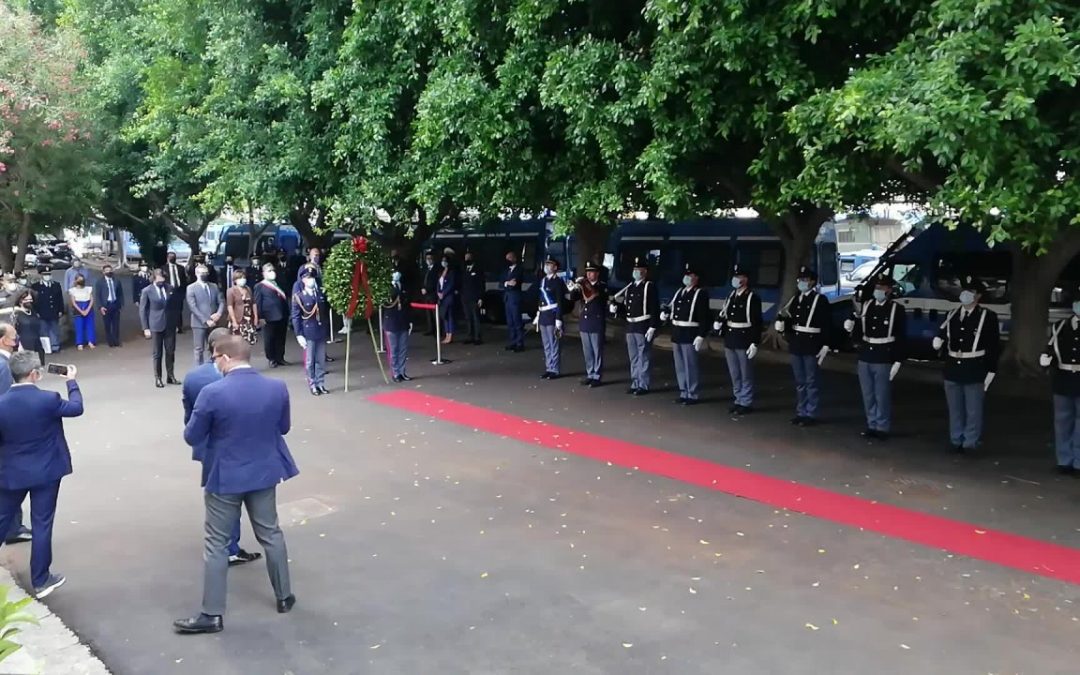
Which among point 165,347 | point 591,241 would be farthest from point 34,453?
point 591,241

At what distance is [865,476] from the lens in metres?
8.75

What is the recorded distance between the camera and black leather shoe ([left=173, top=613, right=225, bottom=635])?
554cm

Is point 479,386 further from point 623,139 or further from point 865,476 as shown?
point 865,476

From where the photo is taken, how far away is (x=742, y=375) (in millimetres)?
11523

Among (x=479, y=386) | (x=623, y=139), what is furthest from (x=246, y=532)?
(x=479, y=386)

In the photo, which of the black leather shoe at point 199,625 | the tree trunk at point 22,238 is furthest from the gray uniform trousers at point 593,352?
the tree trunk at point 22,238

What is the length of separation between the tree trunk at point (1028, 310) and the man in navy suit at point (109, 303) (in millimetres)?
16543

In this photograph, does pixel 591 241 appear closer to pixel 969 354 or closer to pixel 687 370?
pixel 687 370

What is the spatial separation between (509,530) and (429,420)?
4308 mm

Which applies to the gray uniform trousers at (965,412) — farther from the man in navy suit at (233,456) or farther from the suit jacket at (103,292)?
the suit jacket at (103,292)

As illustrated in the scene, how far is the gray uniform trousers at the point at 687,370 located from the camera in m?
12.2

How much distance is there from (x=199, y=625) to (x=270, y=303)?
33.5 feet

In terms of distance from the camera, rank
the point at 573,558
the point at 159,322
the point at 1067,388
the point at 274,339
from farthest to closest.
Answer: the point at 274,339
the point at 159,322
the point at 1067,388
the point at 573,558

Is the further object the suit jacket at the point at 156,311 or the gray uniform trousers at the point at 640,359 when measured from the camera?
the suit jacket at the point at 156,311
